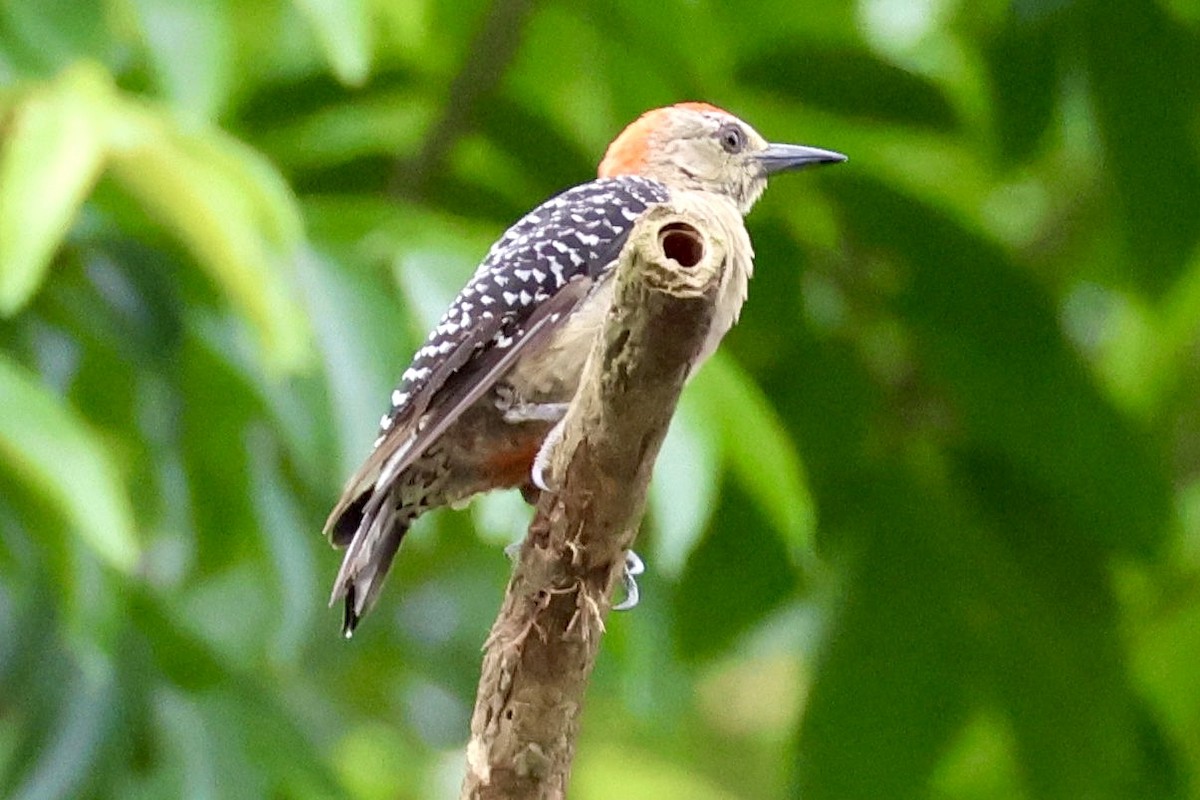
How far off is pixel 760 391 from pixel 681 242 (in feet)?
7.97

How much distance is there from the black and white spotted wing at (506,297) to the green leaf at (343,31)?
0.68m

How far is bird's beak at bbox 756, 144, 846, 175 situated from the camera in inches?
191

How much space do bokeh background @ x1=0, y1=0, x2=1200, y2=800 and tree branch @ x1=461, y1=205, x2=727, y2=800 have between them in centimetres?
78

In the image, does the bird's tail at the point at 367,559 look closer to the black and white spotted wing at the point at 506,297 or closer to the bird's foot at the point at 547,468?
the black and white spotted wing at the point at 506,297

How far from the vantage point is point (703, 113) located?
16.7 feet

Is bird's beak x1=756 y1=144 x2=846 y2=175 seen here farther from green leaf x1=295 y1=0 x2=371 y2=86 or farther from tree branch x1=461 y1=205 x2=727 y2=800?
tree branch x1=461 y1=205 x2=727 y2=800

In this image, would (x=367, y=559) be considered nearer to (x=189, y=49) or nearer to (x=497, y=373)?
(x=497, y=373)

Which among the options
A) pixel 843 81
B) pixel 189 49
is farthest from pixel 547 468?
pixel 843 81

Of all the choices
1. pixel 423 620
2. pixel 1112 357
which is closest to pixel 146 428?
pixel 423 620

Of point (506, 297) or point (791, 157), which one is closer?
point (506, 297)

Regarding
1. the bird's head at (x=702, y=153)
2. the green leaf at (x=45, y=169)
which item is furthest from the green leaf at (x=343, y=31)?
the bird's head at (x=702, y=153)

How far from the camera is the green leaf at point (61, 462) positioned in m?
3.48

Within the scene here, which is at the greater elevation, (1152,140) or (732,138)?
(1152,140)

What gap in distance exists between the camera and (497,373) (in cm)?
423
